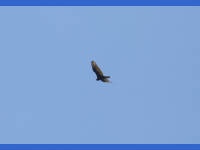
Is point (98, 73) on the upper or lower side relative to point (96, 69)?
lower

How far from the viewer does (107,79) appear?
90500mm

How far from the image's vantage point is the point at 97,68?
292 feet

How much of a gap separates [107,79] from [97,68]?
232 centimetres

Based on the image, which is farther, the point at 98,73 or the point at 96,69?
the point at 98,73
